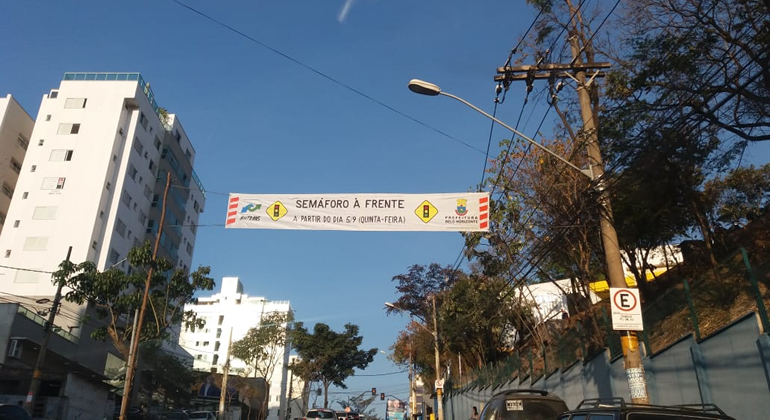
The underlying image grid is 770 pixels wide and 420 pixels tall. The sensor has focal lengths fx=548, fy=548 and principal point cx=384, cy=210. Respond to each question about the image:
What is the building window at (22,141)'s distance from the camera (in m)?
51.1

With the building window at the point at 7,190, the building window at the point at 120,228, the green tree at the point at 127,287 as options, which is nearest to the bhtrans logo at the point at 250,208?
the green tree at the point at 127,287

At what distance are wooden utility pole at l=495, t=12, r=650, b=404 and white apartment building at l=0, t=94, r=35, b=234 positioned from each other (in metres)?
49.7

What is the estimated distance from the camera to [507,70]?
13844mm

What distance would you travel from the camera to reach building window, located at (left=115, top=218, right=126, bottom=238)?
4806 centimetres

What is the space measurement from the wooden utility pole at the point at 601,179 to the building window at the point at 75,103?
48565 millimetres

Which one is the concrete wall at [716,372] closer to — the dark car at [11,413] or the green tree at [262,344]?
the dark car at [11,413]

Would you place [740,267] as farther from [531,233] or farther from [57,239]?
[57,239]

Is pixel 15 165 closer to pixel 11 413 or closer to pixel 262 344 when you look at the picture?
pixel 262 344

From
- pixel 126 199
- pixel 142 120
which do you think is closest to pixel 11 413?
pixel 126 199

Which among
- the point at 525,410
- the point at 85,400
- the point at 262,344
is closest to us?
the point at 525,410

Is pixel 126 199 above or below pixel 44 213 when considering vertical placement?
above

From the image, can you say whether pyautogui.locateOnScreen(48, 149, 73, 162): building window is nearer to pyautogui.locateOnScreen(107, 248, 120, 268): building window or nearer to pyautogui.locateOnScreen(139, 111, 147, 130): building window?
pyautogui.locateOnScreen(139, 111, 147, 130): building window

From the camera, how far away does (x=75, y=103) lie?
5088 cm

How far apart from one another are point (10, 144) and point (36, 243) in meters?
11.3
